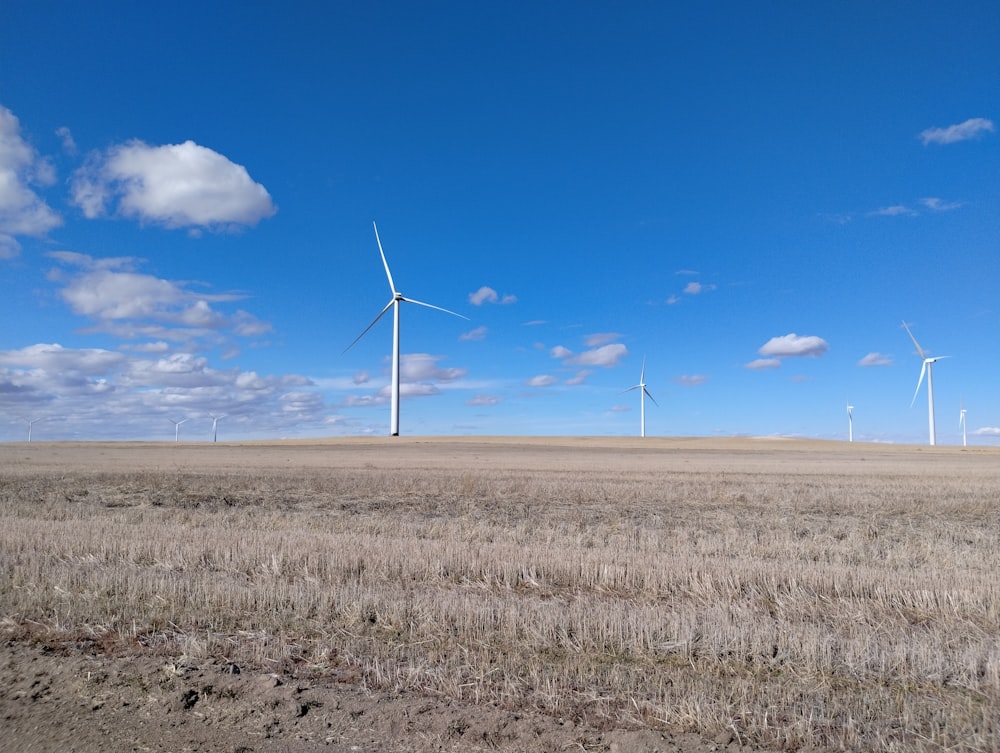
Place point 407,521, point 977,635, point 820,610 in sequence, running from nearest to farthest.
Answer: point 977,635 < point 820,610 < point 407,521

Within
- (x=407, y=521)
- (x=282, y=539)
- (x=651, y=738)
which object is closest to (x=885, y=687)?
(x=651, y=738)

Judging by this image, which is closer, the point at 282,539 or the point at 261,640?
the point at 261,640

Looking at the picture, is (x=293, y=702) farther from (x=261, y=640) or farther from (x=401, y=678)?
(x=261, y=640)

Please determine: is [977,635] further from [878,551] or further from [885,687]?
[878,551]

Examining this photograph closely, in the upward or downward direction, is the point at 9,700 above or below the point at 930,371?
below

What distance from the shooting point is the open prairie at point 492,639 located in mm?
5949

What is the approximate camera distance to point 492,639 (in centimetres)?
823

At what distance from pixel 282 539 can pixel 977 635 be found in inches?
494

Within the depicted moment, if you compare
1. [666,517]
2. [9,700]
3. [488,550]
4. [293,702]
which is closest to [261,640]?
[293,702]

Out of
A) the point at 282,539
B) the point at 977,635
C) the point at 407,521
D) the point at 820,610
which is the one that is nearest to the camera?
the point at 977,635

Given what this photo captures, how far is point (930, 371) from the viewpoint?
9588 cm

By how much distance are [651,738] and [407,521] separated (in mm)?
14566

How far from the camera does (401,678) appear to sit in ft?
22.7

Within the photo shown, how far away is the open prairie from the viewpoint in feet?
19.5
